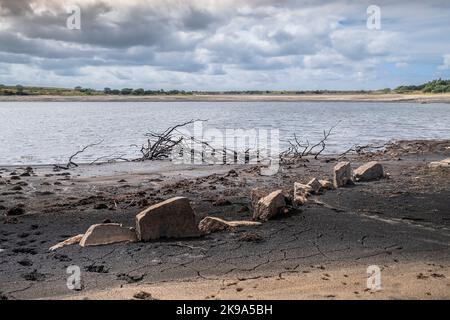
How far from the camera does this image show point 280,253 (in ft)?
24.2

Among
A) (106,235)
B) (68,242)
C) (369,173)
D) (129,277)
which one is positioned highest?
(369,173)

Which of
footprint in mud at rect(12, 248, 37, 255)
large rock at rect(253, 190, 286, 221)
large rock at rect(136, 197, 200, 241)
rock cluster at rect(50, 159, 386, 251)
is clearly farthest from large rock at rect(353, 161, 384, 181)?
footprint in mud at rect(12, 248, 37, 255)

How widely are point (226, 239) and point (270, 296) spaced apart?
2.40 meters

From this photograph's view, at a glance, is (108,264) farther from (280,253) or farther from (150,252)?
(280,253)

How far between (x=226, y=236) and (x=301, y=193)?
3318mm

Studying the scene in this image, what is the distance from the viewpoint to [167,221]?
7961 mm

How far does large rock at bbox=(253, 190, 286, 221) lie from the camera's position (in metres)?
9.02

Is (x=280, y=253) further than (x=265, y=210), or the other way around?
(x=265, y=210)

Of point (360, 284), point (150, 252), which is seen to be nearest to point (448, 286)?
point (360, 284)

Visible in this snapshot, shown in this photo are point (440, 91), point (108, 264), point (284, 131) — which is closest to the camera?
point (108, 264)

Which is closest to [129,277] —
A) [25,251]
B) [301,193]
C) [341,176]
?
[25,251]

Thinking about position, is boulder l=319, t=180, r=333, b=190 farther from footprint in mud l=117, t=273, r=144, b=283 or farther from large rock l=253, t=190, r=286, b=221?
footprint in mud l=117, t=273, r=144, b=283

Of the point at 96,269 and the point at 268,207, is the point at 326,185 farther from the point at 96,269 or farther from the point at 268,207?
the point at 96,269
